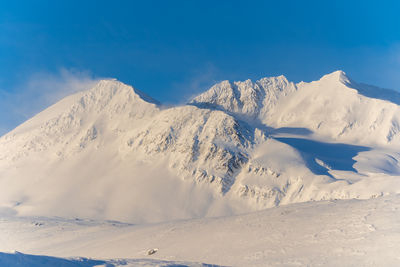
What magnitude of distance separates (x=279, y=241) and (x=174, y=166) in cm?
10844

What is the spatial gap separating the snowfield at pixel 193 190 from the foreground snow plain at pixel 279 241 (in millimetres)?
158

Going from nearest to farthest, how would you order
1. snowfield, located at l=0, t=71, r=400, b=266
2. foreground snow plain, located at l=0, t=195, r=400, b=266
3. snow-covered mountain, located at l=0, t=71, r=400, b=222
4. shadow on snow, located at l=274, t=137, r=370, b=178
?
foreground snow plain, located at l=0, t=195, r=400, b=266
snowfield, located at l=0, t=71, r=400, b=266
snow-covered mountain, located at l=0, t=71, r=400, b=222
shadow on snow, located at l=274, t=137, r=370, b=178

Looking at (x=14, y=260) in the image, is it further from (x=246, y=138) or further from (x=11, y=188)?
(x=11, y=188)

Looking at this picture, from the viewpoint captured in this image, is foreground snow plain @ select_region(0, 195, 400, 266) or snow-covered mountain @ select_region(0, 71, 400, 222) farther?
snow-covered mountain @ select_region(0, 71, 400, 222)

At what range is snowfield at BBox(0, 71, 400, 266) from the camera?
107 feet

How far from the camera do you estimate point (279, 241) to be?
32.8 m

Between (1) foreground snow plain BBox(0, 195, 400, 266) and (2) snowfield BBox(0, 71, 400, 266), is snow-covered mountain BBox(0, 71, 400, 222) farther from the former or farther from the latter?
(1) foreground snow plain BBox(0, 195, 400, 266)

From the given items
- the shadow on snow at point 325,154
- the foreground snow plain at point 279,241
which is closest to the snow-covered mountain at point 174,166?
the shadow on snow at point 325,154

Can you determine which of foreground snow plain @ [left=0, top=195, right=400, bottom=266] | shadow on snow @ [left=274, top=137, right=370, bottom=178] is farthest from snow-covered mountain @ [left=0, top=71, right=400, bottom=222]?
foreground snow plain @ [left=0, top=195, right=400, bottom=266]

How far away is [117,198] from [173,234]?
84520 mm

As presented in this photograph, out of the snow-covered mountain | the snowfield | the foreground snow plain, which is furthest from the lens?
the snow-covered mountain

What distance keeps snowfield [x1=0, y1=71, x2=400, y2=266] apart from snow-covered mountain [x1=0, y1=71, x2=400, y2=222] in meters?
0.55

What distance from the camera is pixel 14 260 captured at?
976 inches

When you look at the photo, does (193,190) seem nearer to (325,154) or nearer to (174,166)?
(174,166)
